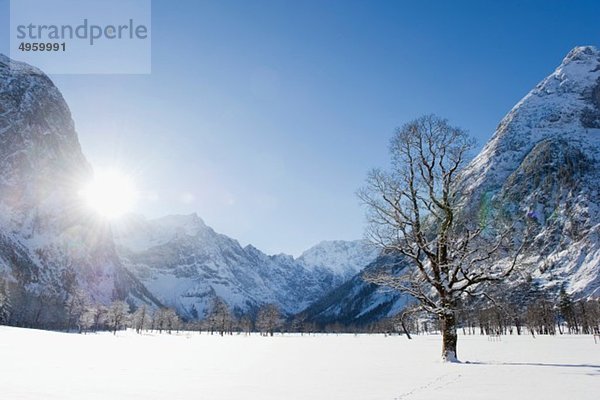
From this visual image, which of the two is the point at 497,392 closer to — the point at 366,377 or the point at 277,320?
the point at 366,377

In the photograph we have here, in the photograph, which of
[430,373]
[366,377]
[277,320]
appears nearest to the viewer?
[366,377]

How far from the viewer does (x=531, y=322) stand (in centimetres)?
13212

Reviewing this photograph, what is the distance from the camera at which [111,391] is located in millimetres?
11125

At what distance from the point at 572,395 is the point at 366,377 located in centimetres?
703

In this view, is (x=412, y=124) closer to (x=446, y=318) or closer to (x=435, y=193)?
(x=435, y=193)

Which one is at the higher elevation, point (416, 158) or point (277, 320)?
point (416, 158)

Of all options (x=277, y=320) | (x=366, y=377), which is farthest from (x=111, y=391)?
(x=277, y=320)

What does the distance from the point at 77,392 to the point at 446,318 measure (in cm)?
2012

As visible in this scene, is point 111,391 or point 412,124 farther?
point 412,124

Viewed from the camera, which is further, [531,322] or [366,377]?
[531,322]

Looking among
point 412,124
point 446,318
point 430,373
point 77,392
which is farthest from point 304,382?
point 412,124

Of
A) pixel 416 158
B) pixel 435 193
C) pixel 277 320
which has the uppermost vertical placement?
pixel 416 158

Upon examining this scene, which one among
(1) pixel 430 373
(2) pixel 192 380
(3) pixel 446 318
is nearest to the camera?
(2) pixel 192 380

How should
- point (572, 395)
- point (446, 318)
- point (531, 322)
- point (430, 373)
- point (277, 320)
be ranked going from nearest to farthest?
1. point (572, 395)
2. point (430, 373)
3. point (446, 318)
4. point (531, 322)
5. point (277, 320)
